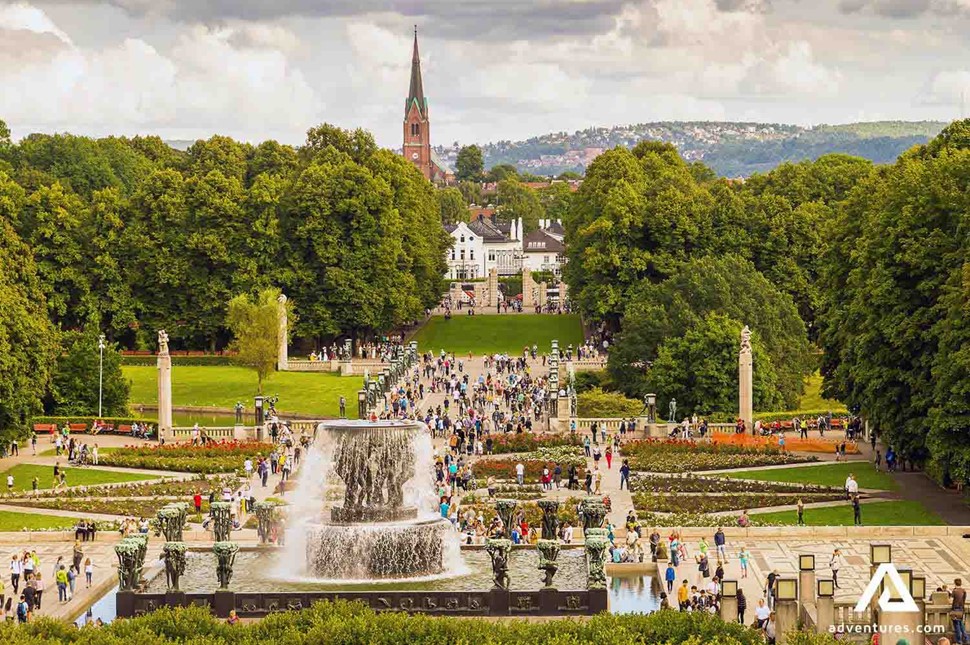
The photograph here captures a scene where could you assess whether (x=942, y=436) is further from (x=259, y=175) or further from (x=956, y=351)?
(x=259, y=175)

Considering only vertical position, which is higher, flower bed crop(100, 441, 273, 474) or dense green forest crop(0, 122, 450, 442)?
dense green forest crop(0, 122, 450, 442)

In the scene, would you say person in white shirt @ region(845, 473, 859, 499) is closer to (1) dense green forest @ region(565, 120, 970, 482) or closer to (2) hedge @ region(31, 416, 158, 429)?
(1) dense green forest @ region(565, 120, 970, 482)

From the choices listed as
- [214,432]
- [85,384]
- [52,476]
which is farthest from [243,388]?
[52,476]

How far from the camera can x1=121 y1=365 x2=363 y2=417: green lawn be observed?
91875 mm

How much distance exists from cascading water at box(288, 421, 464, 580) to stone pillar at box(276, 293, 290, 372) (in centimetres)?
4938

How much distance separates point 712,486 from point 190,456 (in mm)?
20537

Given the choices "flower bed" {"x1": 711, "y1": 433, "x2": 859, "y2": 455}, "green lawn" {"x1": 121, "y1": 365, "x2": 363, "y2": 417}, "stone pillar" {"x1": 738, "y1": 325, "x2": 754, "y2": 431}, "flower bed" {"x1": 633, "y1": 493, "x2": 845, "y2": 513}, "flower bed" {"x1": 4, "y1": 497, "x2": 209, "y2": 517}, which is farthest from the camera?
"green lawn" {"x1": 121, "y1": 365, "x2": 363, "y2": 417}

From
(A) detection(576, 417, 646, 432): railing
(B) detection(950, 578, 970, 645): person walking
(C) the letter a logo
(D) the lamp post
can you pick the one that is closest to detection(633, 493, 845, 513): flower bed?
(A) detection(576, 417, 646, 432): railing

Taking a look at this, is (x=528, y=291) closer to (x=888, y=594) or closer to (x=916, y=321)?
(x=916, y=321)

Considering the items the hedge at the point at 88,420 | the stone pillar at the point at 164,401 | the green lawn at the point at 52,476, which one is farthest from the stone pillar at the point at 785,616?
the hedge at the point at 88,420

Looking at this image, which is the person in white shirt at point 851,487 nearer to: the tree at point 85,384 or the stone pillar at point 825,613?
the stone pillar at point 825,613

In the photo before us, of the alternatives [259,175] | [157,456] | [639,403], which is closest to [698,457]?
[639,403]

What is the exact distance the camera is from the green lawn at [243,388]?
9188 centimetres

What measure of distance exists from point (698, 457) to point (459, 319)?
63.0m
